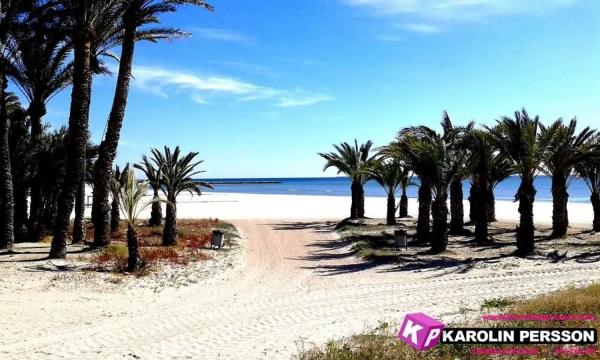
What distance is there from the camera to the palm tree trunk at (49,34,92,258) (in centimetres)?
1485

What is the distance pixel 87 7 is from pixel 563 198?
70.4 feet

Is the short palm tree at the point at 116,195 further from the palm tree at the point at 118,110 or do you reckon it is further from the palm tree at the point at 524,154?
the palm tree at the point at 524,154

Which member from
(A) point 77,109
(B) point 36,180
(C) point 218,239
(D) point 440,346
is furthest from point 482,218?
(B) point 36,180

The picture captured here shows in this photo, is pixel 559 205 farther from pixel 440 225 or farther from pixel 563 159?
pixel 440 225

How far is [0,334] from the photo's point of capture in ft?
26.2

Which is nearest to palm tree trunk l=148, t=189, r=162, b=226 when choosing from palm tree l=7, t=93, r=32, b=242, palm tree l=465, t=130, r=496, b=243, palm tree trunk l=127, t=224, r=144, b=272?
palm tree l=7, t=93, r=32, b=242

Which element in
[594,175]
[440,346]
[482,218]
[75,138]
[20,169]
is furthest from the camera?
[594,175]

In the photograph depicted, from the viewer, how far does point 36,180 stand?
65.2 ft

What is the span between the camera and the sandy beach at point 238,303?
770cm

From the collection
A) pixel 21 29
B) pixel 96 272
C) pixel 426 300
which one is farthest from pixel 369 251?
pixel 21 29

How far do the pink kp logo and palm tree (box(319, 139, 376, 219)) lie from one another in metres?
23.7

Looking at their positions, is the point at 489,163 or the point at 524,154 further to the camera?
the point at 489,163

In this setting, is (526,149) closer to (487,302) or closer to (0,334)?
(487,302)

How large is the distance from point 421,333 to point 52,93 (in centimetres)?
2003
